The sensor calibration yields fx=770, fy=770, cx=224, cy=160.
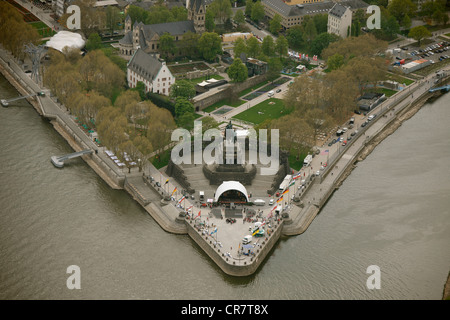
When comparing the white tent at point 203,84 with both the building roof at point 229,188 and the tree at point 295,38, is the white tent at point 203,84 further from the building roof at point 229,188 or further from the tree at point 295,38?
the building roof at point 229,188

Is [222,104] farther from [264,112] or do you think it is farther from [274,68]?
[274,68]

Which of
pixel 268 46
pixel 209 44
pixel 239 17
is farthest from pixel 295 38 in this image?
pixel 209 44

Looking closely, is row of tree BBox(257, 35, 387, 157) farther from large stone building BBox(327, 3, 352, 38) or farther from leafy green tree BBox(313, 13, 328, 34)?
leafy green tree BBox(313, 13, 328, 34)

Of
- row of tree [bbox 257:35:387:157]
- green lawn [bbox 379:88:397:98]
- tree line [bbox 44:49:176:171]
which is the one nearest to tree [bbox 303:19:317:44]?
row of tree [bbox 257:35:387:157]

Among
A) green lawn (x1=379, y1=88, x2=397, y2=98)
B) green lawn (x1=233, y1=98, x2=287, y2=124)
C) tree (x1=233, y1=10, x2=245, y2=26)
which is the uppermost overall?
tree (x1=233, y1=10, x2=245, y2=26)

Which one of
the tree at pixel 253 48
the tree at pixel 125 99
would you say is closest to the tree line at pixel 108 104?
the tree at pixel 125 99

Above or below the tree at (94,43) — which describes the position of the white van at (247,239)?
below
